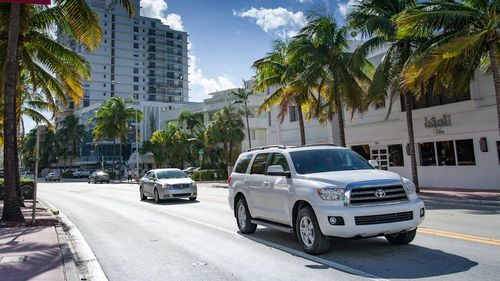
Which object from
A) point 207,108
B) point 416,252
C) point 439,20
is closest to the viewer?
point 416,252

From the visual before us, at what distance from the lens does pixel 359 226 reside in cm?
669

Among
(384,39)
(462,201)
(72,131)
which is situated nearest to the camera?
(462,201)

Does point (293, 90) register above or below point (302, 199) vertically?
above

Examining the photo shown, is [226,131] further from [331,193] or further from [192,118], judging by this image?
[331,193]

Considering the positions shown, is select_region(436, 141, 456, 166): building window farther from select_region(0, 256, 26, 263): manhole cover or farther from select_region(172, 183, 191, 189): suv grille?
select_region(0, 256, 26, 263): manhole cover

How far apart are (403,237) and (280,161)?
2681 millimetres

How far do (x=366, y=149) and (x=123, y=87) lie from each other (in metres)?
109

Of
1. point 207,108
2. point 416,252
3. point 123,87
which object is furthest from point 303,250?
point 123,87

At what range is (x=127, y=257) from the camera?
8.08 meters

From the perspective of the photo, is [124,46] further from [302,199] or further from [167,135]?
[302,199]

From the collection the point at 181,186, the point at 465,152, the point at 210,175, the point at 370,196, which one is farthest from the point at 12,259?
the point at 210,175

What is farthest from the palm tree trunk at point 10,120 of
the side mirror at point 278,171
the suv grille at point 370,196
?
the suv grille at point 370,196

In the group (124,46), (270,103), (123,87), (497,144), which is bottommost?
(497,144)

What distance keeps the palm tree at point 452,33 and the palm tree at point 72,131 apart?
8548 centimetres
